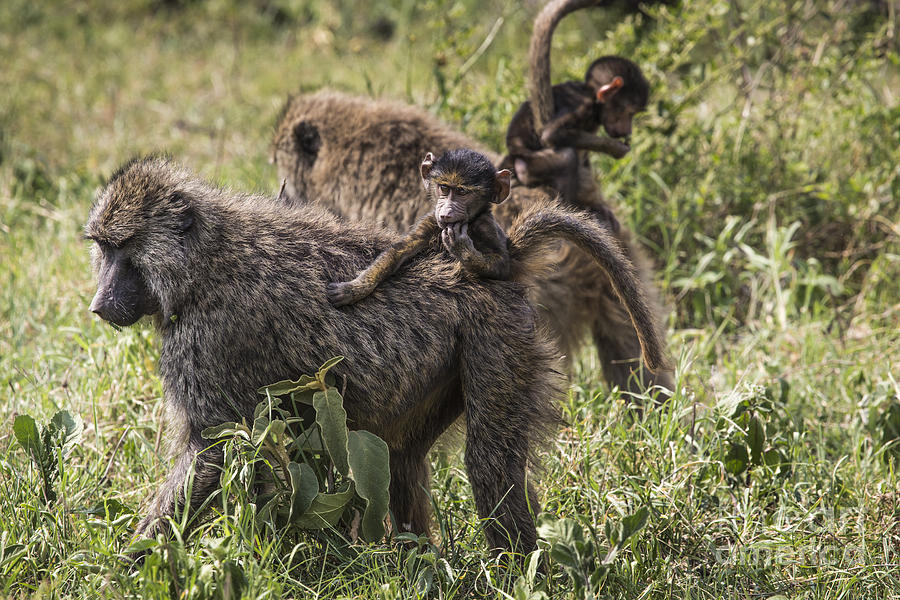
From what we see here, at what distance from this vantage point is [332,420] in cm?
269

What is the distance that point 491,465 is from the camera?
2.85 meters

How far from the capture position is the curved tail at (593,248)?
289 centimetres

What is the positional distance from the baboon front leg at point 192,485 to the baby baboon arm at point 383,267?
58 cm

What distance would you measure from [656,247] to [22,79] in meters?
5.01

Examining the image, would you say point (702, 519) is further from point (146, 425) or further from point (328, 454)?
point (146, 425)

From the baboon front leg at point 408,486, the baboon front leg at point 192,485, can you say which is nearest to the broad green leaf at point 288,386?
the baboon front leg at point 192,485

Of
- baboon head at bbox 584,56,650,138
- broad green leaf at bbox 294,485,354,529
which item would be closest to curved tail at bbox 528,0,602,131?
baboon head at bbox 584,56,650,138

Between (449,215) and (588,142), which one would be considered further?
(588,142)

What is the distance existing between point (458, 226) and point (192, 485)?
3.52ft

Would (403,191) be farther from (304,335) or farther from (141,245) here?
(141,245)

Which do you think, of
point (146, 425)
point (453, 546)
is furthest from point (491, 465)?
point (146, 425)

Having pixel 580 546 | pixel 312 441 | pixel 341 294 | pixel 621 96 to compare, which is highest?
pixel 621 96

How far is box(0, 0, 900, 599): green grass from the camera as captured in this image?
9.39 ft

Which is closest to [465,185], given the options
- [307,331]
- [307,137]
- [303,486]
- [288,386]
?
[307,331]
